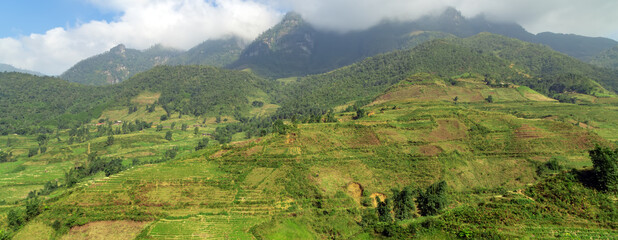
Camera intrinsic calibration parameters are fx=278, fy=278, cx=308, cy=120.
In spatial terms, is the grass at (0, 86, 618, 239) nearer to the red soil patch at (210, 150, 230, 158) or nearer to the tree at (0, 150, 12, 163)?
the red soil patch at (210, 150, 230, 158)

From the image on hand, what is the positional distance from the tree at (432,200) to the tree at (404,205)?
4.96 ft

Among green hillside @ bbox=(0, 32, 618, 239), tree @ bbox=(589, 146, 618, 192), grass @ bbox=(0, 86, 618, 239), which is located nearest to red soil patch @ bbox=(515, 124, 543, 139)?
grass @ bbox=(0, 86, 618, 239)

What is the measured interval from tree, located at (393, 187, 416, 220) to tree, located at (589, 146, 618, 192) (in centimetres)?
2491

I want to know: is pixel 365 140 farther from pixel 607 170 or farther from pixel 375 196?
pixel 607 170

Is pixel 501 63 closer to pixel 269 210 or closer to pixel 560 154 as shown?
pixel 560 154

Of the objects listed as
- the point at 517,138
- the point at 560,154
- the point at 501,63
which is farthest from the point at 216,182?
the point at 501,63

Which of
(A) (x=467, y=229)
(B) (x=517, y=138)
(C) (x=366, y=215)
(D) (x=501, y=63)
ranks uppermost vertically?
(D) (x=501, y=63)

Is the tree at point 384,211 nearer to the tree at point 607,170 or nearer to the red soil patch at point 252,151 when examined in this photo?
the tree at point 607,170

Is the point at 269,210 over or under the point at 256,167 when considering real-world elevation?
under

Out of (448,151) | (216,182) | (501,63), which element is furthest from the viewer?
(501,63)

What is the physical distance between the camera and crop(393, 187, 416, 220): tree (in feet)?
157

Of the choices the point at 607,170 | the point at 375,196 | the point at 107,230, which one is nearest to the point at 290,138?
the point at 375,196

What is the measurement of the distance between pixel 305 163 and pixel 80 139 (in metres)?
145

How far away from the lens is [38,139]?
14638 centimetres
